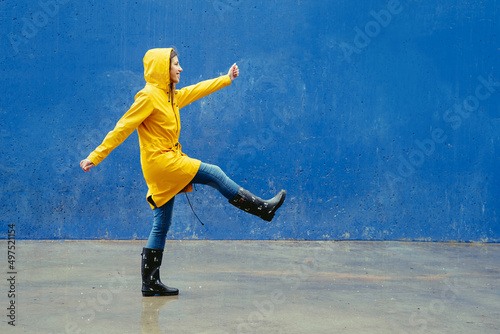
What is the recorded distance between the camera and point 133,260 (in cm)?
532

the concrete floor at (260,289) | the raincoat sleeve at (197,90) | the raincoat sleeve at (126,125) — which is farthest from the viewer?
the raincoat sleeve at (197,90)

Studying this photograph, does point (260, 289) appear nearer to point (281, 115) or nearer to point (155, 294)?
point (155, 294)

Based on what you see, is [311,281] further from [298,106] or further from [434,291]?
[298,106]

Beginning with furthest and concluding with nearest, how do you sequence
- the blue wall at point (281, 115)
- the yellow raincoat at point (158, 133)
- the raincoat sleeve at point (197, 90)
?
the blue wall at point (281, 115), the raincoat sleeve at point (197, 90), the yellow raincoat at point (158, 133)

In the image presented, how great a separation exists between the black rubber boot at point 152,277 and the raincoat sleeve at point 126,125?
81cm

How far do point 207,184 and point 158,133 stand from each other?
0.52 metres

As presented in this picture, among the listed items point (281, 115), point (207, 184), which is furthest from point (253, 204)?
point (281, 115)

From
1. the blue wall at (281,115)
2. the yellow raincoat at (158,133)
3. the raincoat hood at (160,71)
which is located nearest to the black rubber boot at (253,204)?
the yellow raincoat at (158,133)

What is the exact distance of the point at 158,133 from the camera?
13.3ft

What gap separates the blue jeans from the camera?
13.3 ft

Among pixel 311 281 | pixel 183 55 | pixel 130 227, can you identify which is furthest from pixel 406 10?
pixel 130 227

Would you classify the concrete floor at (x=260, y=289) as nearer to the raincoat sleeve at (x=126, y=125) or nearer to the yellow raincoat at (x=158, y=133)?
the yellow raincoat at (x=158, y=133)

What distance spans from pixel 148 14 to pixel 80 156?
5.93 ft

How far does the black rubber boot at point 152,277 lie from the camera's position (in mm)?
4074
